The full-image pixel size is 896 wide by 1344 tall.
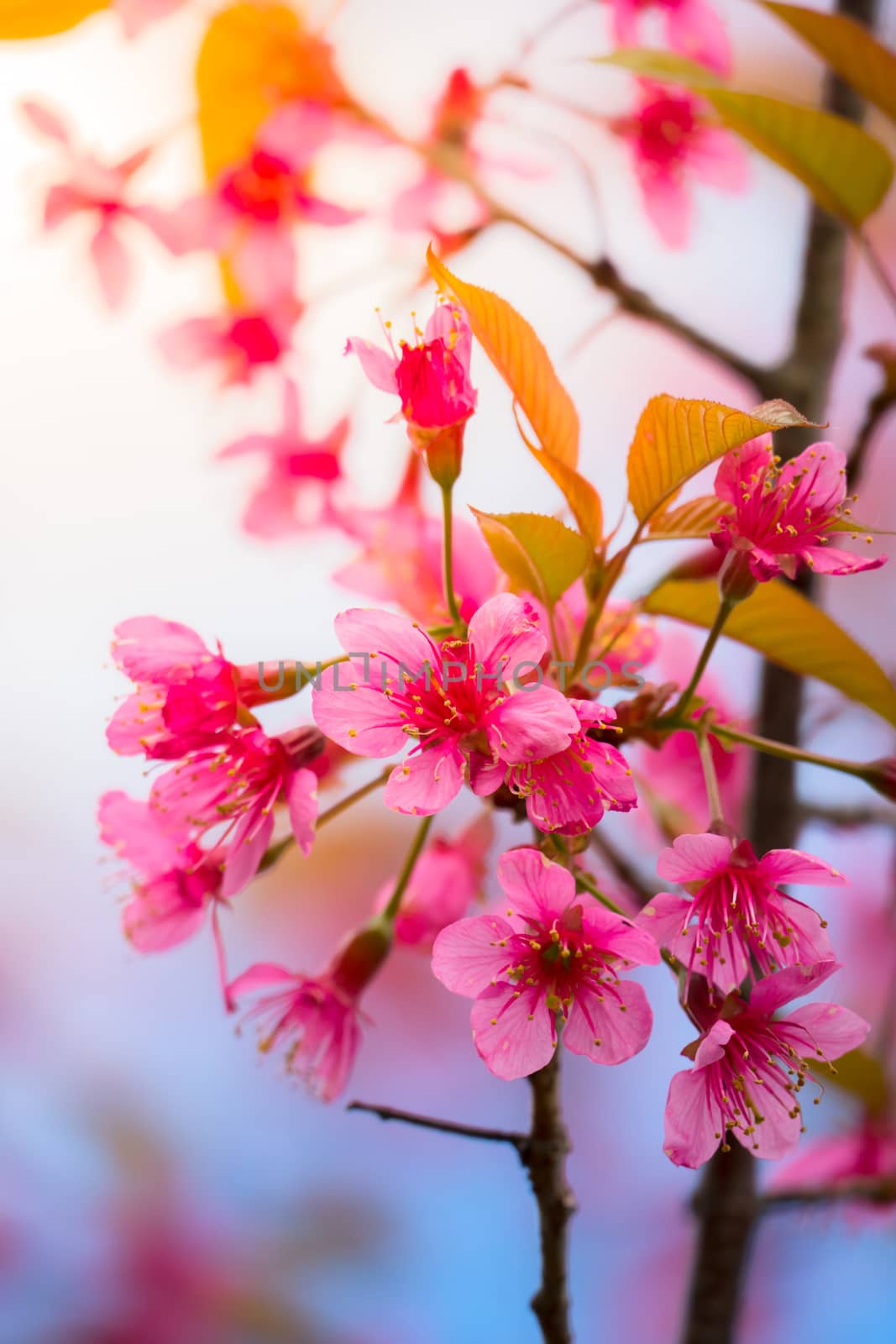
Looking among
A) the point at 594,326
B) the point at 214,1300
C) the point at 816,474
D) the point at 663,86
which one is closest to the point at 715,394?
the point at 663,86

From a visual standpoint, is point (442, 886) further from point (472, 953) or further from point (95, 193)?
point (95, 193)

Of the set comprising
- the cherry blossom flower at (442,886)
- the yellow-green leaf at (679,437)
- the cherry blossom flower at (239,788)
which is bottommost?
the cherry blossom flower at (442,886)

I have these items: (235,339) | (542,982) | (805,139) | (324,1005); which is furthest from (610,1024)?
(235,339)

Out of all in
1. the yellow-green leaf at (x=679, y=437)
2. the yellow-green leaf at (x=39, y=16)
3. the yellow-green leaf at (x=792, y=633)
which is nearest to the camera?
the yellow-green leaf at (x=679, y=437)

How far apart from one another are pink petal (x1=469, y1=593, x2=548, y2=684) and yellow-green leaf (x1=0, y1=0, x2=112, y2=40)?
0.38 m

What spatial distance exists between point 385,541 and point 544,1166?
0.31 meters

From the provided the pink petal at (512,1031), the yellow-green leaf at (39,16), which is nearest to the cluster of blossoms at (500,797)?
the pink petal at (512,1031)

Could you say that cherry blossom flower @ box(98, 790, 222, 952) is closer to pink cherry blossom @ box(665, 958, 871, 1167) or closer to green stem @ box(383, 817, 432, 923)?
green stem @ box(383, 817, 432, 923)

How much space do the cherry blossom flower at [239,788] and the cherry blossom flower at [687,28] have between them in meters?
0.45

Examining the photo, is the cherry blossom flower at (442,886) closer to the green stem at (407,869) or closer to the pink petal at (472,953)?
the green stem at (407,869)

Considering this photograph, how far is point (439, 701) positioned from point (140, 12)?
1.49ft

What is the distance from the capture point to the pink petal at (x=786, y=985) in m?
0.30

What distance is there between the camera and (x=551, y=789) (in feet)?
0.97

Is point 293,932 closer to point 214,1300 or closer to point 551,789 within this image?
point 214,1300
